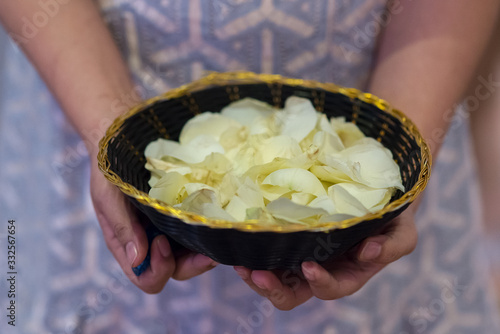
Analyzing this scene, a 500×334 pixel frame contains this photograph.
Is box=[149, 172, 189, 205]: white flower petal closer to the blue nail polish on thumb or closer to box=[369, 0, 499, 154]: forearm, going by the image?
the blue nail polish on thumb

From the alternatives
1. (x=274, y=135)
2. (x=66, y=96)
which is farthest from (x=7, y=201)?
(x=274, y=135)

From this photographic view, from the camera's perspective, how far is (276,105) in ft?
2.07

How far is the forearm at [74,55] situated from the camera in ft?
2.05

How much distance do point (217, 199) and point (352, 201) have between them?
0.14 meters

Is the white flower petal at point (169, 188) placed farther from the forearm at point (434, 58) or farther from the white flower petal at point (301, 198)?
the forearm at point (434, 58)

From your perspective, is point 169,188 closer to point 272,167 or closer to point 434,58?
point 272,167

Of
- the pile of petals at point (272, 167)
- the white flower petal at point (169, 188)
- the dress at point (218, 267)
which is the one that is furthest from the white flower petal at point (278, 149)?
the dress at point (218, 267)

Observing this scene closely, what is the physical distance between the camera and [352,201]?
0.43 m

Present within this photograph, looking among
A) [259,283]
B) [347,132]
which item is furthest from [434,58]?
[259,283]

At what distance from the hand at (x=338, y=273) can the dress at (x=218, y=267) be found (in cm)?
21

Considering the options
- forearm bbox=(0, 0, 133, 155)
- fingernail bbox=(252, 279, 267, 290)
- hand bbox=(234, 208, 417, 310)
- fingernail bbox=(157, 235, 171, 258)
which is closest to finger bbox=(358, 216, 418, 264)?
hand bbox=(234, 208, 417, 310)

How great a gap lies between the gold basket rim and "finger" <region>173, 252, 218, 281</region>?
12 centimetres

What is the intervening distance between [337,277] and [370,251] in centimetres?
6

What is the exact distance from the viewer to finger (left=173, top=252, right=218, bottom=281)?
48cm
